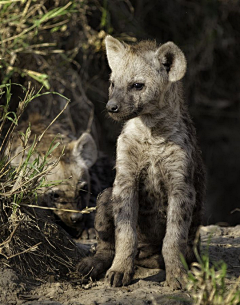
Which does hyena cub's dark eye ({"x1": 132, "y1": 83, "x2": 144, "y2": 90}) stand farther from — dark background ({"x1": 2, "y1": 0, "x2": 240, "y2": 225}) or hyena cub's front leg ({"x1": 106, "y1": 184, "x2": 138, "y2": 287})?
dark background ({"x1": 2, "y1": 0, "x2": 240, "y2": 225})

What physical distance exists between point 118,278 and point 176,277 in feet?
1.11

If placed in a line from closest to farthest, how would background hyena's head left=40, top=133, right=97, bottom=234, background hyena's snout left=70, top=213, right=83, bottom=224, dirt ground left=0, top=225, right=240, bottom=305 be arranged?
dirt ground left=0, top=225, right=240, bottom=305, background hyena's snout left=70, top=213, right=83, bottom=224, background hyena's head left=40, top=133, right=97, bottom=234

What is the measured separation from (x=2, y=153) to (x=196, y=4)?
434cm

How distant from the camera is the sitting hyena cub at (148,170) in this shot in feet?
11.1

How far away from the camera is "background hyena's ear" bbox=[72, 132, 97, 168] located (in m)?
5.17

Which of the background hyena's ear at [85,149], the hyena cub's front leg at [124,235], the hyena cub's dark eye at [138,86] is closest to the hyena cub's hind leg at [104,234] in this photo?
the hyena cub's front leg at [124,235]

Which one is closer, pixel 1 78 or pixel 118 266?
pixel 118 266

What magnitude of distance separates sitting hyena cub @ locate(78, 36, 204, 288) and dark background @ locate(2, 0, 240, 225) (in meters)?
1.78

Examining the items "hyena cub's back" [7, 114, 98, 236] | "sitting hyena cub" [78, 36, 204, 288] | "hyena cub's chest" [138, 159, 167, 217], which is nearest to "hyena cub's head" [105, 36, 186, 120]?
"sitting hyena cub" [78, 36, 204, 288]

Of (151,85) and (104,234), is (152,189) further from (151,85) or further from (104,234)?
(151,85)

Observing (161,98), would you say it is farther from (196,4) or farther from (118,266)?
(196,4)

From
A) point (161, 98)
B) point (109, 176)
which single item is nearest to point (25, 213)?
point (161, 98)

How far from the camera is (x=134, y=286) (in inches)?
130

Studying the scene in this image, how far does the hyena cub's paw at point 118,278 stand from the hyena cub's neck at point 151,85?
0.93 metres
